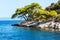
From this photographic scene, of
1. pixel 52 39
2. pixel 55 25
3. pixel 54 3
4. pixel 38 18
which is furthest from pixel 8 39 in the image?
pixel 54 3

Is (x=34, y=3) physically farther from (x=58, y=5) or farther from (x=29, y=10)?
(x=58, y=5)

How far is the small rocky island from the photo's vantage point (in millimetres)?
97500

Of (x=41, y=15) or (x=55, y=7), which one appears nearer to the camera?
(x=41, y=15)

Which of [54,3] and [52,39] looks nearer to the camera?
[52,39]

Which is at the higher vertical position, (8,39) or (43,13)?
(43,13)

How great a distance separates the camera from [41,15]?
106m

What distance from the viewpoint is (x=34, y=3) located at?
122m

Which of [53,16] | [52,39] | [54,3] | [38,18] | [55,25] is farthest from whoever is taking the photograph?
[54,3]

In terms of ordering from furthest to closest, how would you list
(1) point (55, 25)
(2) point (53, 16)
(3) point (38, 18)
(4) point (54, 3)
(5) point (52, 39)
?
(4) point (54, 3), (3) point (38, 18), (2) point (53, 16), (1) point (55, 25), (5) point (52, 39)

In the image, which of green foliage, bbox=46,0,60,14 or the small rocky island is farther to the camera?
green foliage, bbox=46,0,60,14

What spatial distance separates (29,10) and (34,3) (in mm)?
4172

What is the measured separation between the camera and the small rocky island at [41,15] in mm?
Result: 97500

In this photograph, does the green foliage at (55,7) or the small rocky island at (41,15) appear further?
the green foliage at (55,7)

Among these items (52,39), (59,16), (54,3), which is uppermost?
(54,3)
